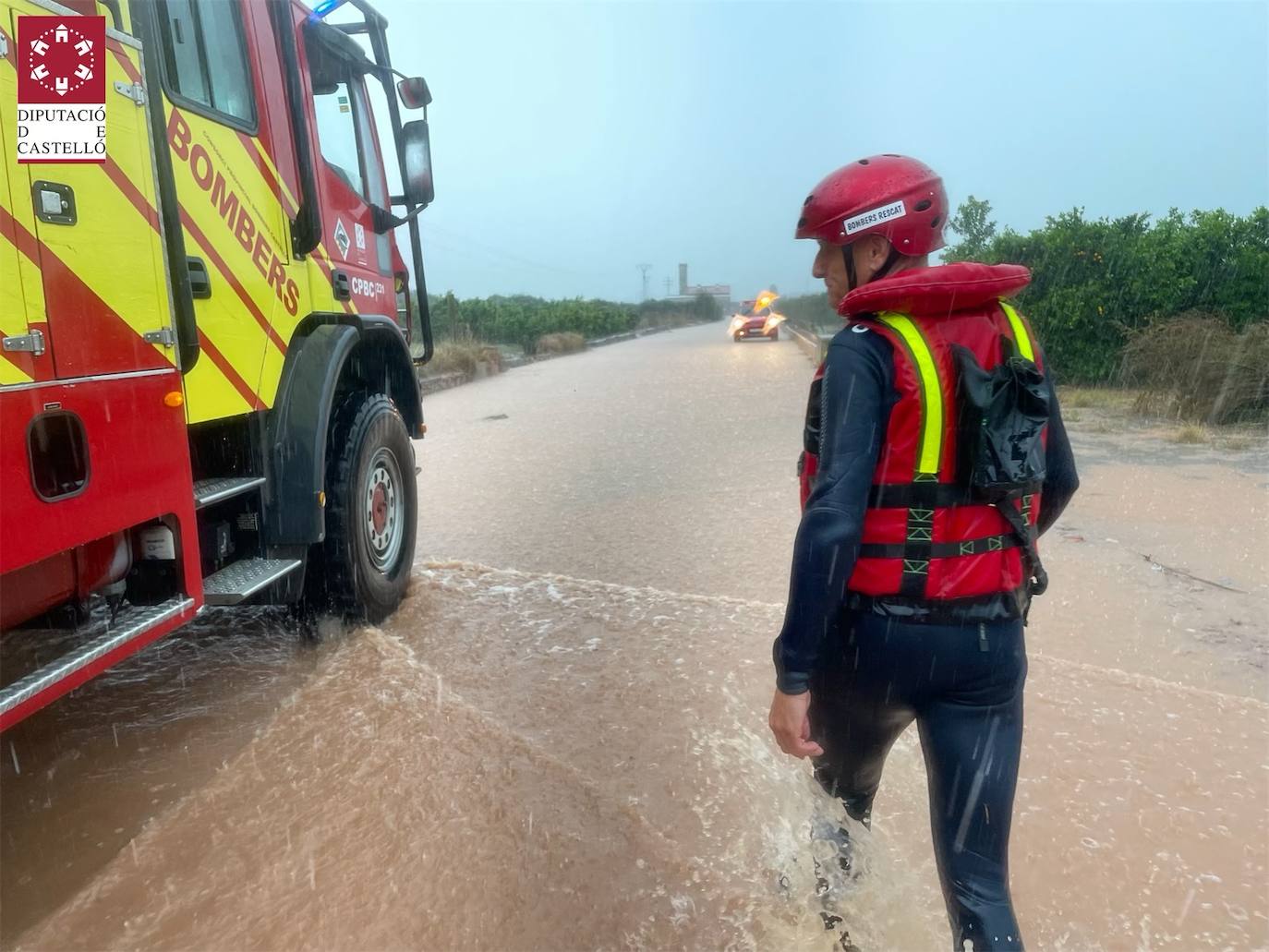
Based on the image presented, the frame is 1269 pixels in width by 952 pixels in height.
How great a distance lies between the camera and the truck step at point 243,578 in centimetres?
308

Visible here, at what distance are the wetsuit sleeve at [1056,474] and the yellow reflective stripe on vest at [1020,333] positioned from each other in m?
0.17

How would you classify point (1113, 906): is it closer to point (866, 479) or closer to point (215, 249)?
point (866, 479)

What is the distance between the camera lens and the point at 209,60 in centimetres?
335

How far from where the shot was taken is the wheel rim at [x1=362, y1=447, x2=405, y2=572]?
4316 millimetres

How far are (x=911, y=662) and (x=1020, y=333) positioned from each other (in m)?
0.66

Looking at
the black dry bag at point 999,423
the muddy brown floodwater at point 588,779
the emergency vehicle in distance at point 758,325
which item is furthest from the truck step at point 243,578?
the emergency vehicle in distance at point 758,325

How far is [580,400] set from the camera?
1530 cm

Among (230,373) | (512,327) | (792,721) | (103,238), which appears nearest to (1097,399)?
(230,373)

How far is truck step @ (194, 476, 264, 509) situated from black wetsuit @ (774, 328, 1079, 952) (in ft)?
6.95

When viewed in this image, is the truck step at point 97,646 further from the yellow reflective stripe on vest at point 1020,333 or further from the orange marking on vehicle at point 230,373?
the yellow reflective stripe on vest at point 1020,333

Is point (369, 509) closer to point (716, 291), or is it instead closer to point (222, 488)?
point (222, 488)

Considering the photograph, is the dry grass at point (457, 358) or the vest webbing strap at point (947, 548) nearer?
the vest webbing strap at point (947, 548)

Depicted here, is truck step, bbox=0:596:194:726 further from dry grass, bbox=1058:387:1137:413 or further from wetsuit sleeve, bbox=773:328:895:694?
dry grass, bbox=1058:387:1137:413

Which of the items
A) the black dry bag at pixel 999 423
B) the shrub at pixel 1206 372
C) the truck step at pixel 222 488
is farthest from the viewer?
the shrub at pixel 1206 372
